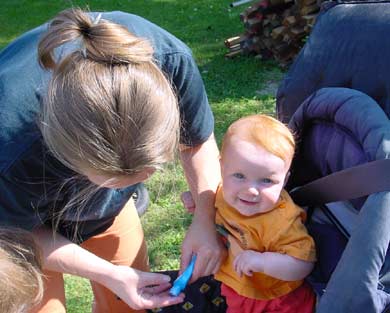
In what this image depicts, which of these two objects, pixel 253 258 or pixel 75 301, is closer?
pixel 253 258

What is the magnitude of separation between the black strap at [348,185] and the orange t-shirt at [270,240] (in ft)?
0.16

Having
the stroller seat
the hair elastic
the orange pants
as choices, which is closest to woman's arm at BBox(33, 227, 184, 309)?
the orange pants

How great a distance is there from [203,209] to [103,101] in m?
0.56

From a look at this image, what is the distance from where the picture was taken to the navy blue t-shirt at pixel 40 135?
1.35 m

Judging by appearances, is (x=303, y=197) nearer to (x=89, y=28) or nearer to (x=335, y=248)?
(x=335, y=248)

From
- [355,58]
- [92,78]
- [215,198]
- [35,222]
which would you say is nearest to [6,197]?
[35,222]

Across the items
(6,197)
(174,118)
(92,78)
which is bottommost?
(6,197)

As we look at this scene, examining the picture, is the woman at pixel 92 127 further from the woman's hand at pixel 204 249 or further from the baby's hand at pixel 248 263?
the baby's hand at pixel 248 263

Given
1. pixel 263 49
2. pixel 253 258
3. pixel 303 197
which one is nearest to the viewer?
pixel 253 258

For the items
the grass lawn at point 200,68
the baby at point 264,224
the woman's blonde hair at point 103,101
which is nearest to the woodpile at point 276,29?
the grass lawn at point 200,68

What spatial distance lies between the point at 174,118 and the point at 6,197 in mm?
432

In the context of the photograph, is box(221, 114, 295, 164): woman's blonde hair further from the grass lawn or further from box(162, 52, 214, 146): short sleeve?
the grass lawn

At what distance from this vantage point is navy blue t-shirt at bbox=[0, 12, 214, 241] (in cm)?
135

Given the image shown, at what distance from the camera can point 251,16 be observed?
191 inches
